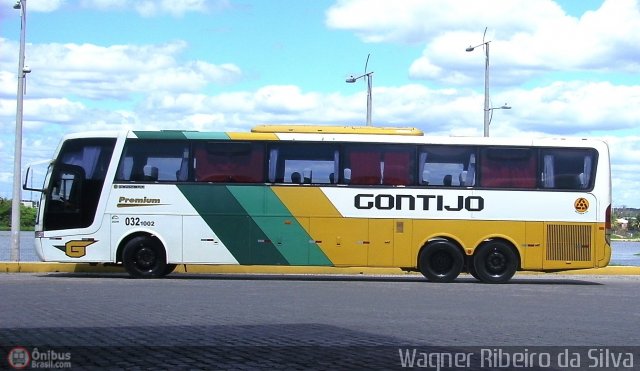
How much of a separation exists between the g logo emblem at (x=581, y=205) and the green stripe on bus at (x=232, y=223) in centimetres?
677

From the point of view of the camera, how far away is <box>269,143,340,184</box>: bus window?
81.1 feet

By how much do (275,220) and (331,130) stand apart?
97.3 inches

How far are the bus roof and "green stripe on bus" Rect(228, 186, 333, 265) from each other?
4.73 ft

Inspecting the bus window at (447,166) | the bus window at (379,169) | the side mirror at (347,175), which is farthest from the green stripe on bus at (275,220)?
the bus window at (447,166)

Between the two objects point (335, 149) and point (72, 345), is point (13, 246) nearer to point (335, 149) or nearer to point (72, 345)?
point (335, 149)

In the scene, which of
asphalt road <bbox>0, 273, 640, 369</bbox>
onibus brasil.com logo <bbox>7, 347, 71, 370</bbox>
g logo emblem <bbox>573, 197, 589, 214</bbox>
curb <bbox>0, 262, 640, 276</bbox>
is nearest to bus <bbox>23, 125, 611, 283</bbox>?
g logo emblem <bbox>573, 197, 589, 214</bbox>

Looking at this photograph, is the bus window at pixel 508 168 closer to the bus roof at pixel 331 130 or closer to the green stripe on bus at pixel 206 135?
the bus roof at pixel 331 130

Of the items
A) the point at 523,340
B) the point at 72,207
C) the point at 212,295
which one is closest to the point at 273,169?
the point at 72,207

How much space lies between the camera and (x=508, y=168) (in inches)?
975

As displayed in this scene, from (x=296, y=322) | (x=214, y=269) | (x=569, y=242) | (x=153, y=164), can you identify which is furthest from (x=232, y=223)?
(x=296, y=322)

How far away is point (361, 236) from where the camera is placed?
24.8m

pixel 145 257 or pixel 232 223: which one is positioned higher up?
pixel 232 223

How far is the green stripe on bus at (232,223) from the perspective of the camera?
24.7 m

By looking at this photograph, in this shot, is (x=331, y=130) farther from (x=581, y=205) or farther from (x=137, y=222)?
(x=581, y=205)
